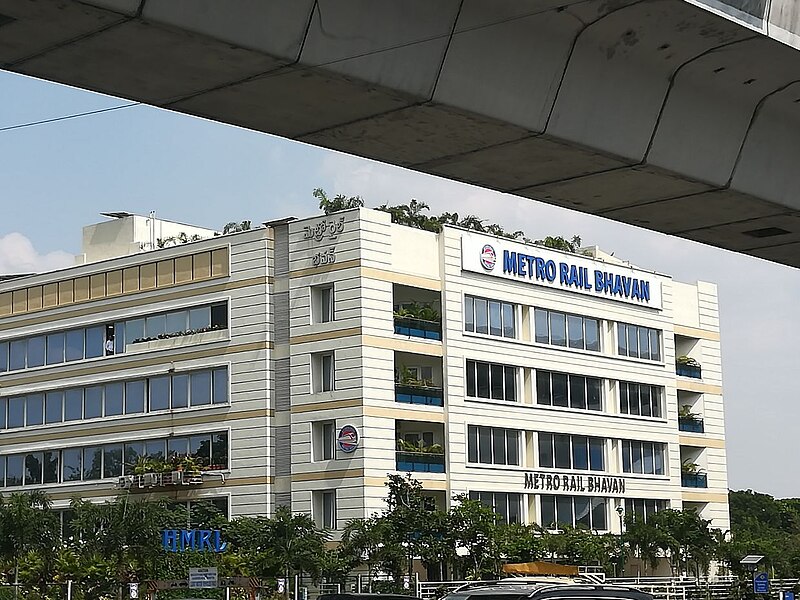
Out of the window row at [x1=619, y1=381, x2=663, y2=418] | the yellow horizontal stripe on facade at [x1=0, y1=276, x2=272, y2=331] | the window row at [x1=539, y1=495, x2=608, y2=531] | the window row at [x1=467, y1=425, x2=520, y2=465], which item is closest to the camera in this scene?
the window row at [x1=467, y1=425, x2=520, y2=465]

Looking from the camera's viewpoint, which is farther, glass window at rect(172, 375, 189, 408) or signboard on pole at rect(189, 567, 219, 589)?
glass window at rect(172, 375, 189, 408)

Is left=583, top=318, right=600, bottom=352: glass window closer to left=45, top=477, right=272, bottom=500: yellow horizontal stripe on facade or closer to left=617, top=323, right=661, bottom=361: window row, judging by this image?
left=617, top=323, right=661, bottom=361: window row

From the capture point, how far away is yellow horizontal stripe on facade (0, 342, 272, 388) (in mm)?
58969

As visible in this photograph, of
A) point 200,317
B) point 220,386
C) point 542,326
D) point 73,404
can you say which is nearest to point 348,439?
point 220,386

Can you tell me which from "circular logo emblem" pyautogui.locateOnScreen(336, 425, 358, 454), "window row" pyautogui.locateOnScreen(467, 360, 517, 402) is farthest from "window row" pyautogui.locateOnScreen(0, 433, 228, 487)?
"window row" pyautogui.locateOnScreen(467, 360, 517, 402)

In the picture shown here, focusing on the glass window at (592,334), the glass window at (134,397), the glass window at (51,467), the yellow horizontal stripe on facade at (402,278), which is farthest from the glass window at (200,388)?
the glass window at (592,334)

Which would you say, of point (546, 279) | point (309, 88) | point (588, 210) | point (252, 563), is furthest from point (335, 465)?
point (309, 88)

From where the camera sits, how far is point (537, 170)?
1284 cm

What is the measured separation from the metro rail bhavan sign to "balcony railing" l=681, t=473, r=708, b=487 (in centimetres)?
912

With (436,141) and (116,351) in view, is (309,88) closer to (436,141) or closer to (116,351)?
(436,141)

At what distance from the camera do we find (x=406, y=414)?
55844 millimetres

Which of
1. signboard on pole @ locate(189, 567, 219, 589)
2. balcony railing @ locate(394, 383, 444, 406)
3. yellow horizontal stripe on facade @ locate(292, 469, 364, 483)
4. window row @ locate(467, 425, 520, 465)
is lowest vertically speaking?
signboard on pole @ locate(189, 567, 219, 589)

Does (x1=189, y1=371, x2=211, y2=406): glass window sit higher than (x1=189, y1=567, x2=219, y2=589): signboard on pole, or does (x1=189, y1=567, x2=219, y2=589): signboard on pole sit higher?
(x1=189, y1=371, x2=211, y2=406): glass window

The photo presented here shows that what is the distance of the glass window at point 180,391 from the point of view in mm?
60469
